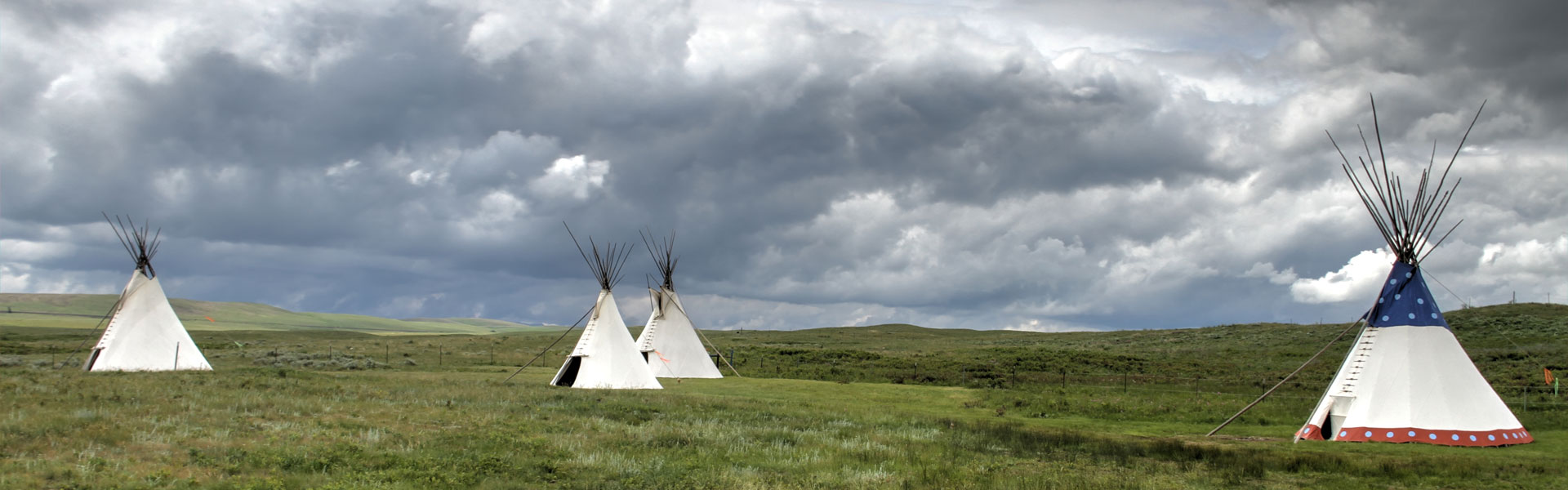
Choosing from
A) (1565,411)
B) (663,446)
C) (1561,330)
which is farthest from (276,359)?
(1561,330)

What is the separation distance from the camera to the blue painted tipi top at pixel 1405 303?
19.3 metres

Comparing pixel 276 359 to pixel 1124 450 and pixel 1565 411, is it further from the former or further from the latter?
pixel 1565 411

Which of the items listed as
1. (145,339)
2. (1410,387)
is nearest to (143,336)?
(145,339)

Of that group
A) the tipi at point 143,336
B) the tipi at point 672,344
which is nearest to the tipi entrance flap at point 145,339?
the tipi at point 143,336

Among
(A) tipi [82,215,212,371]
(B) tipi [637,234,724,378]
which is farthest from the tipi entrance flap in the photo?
(B) tipi [637,234,724,378]

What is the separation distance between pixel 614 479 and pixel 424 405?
9.56m

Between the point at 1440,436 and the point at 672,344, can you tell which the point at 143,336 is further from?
the point at 1440,436

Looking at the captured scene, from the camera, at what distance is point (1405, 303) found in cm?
1952

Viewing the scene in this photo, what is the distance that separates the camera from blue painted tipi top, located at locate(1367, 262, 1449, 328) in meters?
19.3

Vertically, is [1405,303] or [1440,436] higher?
[1405,303]

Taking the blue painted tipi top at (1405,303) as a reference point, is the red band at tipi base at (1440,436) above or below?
below

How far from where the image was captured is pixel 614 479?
12.2 meters

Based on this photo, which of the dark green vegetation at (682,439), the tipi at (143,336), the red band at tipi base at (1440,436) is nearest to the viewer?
the dark green vegetation at (682,439)

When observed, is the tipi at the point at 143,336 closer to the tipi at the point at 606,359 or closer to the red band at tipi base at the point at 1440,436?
the tipi at the point at 606,359
